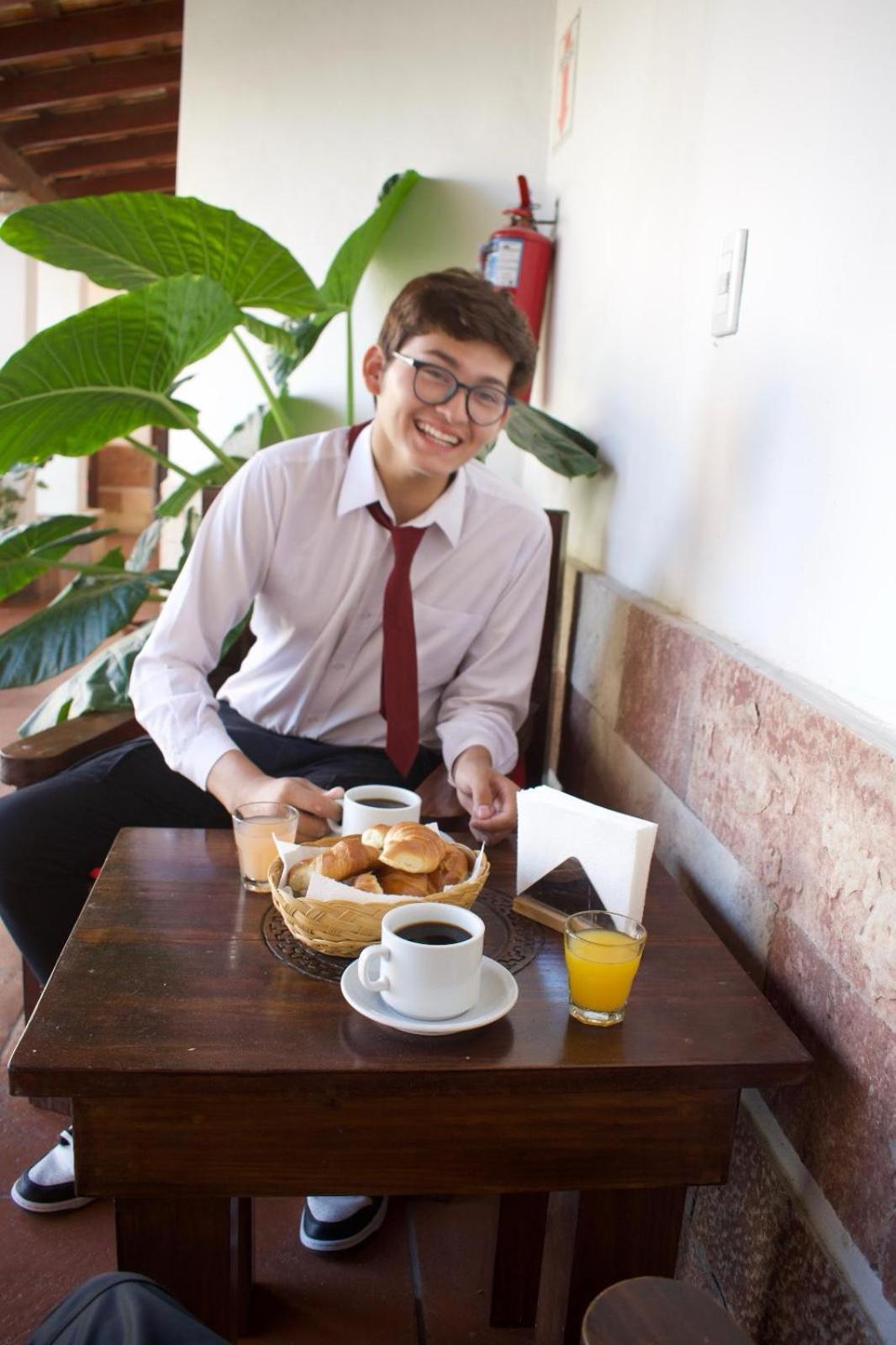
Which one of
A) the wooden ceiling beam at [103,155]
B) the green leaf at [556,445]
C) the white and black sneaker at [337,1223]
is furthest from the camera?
the wooden ceiling beam at [103,155]

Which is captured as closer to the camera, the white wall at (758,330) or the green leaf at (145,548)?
the white wall at (758,330)

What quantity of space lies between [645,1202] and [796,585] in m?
0.66

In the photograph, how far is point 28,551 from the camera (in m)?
2.41

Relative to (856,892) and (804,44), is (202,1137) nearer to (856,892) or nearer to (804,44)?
(856,892)

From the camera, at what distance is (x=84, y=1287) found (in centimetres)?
72

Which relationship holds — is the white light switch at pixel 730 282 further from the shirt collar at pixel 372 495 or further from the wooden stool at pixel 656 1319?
the wooden stool at pixel 656 1319

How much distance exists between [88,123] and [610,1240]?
7.39 m

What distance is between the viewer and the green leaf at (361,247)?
2578mm

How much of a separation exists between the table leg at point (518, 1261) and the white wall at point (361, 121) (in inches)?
88.2

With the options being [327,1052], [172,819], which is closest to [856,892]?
[327,1052]

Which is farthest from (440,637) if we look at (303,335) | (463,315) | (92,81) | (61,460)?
(61,460)

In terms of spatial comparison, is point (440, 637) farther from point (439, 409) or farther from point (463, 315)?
point (463, 315)

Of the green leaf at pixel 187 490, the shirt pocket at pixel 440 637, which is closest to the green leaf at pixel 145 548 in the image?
the green leaf at pixel 187 490

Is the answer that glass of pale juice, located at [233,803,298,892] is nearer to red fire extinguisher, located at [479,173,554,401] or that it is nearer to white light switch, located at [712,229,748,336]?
white light switch, located at [712,229,748,336]
